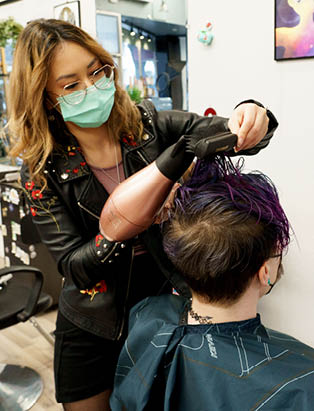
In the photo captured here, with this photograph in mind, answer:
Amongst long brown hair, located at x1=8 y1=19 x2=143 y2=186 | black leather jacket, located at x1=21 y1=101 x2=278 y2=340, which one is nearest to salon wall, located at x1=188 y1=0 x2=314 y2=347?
black leather jacket, located at x1=21 y1=101 x2=278 y2=340

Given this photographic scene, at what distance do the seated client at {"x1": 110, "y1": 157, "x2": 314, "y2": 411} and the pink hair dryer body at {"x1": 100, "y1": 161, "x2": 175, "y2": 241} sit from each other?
0.16 meters

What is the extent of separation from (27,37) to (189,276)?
76 cm

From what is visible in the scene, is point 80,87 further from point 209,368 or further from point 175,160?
point 209,368

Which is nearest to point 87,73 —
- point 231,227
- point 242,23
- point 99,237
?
point 99,237

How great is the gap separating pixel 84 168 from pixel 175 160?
0.50 meters

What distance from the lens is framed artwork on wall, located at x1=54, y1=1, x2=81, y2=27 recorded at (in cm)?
290

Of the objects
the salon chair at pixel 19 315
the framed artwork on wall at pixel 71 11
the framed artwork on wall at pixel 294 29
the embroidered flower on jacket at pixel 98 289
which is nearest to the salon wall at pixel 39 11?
the framed artwork on wall at pixel 71 11

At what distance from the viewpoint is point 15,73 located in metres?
1.12

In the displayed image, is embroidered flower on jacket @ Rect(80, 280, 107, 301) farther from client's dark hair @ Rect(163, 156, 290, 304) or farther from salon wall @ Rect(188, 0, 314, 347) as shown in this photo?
salon wall @ Rect(188, 0, 314, 347)

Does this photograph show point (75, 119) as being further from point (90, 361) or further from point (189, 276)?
point (90, 361)

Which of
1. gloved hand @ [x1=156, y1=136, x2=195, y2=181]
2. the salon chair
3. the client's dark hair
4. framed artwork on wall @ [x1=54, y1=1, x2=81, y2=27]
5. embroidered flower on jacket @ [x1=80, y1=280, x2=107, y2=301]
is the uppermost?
framed artwork on wall @ [x1=54, y1=1, x2=81, y2=27]

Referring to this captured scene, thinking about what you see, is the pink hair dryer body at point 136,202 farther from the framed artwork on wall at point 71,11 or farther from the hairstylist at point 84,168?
the framed artwork on wall at point 71,11

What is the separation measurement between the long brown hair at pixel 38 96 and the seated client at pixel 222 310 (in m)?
0.39

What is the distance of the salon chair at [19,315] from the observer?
6.53ft
